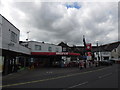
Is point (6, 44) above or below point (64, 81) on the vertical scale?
above

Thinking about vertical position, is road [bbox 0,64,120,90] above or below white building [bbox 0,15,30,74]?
below

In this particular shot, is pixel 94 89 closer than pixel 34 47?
Yes

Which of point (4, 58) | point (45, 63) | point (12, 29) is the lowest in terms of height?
point (45, 63)

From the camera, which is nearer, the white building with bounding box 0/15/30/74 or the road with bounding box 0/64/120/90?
the road with bounding box 0/64/120/90

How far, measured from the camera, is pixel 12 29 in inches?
733

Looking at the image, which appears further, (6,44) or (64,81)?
(6,44)

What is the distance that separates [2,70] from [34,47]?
62.9ft

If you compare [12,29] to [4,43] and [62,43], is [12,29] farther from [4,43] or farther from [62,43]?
[62,43]

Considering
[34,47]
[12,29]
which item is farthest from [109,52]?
[12,29]

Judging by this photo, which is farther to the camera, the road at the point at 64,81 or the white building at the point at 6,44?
the white building at the point at 6,44

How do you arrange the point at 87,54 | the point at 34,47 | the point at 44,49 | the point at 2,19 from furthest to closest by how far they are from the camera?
the point at 44,49 < the point at 34,47 < the point at 87,54 < the point at 2,19

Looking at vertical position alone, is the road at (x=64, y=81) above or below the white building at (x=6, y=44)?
below

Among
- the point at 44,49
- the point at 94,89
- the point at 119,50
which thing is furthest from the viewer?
the point at 119,50

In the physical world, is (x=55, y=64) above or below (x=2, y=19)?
below
